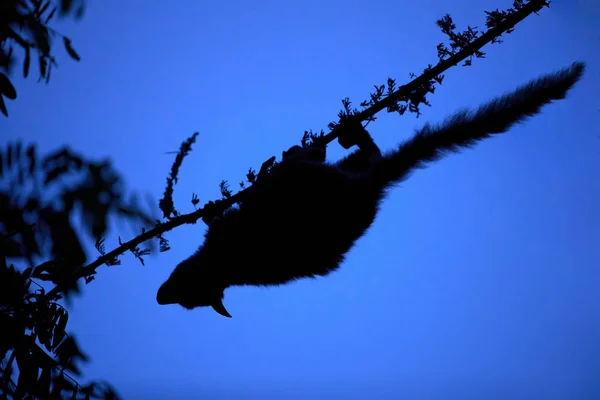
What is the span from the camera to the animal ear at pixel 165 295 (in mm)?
6547

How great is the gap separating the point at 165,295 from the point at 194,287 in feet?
1.42

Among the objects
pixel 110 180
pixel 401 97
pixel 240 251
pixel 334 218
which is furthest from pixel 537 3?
pixel 240 251

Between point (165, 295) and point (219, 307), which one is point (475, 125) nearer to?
point (219, 307)

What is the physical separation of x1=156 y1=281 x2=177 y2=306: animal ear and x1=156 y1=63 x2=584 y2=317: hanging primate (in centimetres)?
68

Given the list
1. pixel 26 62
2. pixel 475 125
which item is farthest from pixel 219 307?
pixel 26 62

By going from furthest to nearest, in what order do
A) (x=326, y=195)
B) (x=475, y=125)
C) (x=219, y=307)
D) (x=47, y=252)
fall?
(x=219, y=307)
(x=326, y=195)
(x=475, y=125)
(x=47, y=252)

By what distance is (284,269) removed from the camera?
603 centimetres

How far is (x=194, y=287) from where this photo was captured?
6562 millimetres

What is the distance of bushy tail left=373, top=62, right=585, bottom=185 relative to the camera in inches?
193

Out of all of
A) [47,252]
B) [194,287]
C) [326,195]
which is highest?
[326,195]

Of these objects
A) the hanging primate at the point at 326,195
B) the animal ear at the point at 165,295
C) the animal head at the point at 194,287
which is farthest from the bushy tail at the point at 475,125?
the animal ear at the point at 165,295

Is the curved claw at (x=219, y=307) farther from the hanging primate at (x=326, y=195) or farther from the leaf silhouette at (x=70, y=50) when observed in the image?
the leaf silhouette at (x=70, y=50)

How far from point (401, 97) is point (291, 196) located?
79.9 inches

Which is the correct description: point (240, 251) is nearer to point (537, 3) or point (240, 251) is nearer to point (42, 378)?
point (42, 378)
